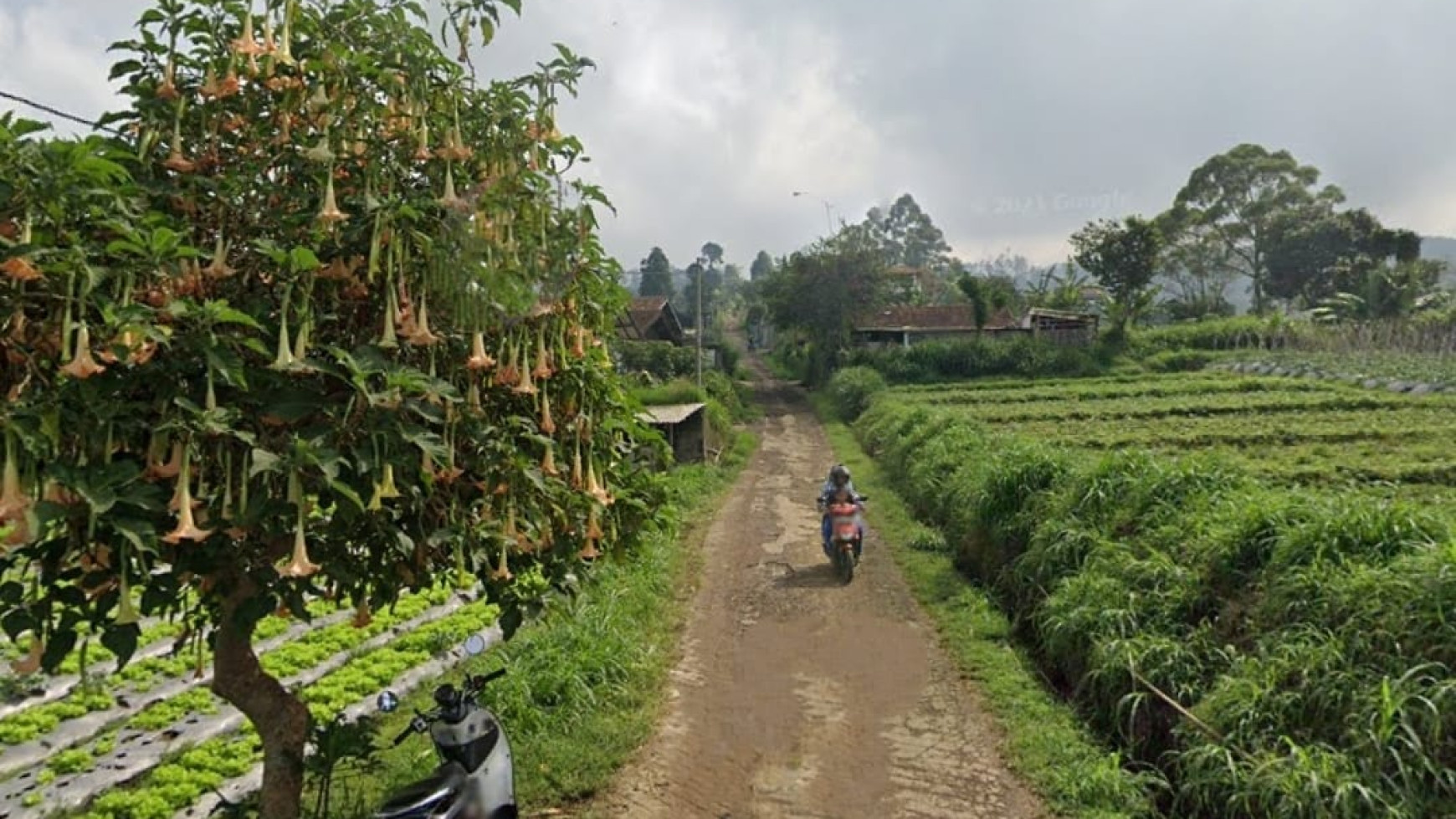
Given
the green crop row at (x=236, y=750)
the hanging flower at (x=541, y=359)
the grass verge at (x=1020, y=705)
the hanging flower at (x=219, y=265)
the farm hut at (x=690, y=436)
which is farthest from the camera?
the farm hut at (x=690, y=436)

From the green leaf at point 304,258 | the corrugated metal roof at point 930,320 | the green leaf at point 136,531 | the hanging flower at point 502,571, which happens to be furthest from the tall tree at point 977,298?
the green leaf at point 136,531

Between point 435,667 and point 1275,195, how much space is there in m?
69.1

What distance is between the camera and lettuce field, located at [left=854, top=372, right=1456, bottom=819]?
5211mm

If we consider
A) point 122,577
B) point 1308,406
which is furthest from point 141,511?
point 1308,406

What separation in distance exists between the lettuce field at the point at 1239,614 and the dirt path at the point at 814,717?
1.16 m

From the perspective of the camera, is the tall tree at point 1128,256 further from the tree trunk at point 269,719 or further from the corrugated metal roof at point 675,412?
the tree trunk at point 269,719

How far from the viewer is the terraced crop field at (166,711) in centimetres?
596

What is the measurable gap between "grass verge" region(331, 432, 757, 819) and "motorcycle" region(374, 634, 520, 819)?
69cm

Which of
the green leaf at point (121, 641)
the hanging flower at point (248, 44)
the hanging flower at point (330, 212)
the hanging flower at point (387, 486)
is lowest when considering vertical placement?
the green leaf at point (121, 641)

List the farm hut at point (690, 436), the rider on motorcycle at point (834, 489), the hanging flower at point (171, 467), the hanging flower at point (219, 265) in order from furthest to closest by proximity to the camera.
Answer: the farm hut at point (690, 436)
the rider on motorcycle at point (834, 489)
the hanging flower at point (219, 265)
the hanging flower at point (171, 467)

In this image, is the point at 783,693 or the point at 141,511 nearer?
the point at 141,511

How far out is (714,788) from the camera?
21.2ft

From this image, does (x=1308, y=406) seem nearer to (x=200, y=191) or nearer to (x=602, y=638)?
(x=602, y=638)

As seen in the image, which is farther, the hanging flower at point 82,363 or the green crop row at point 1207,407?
the green crop row at point 1207,407
